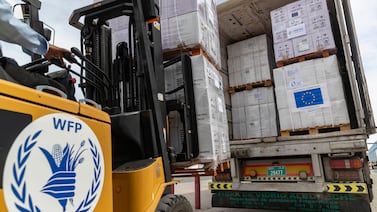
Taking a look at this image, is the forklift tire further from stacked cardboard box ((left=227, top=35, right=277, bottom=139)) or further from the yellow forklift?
stacked cardboard box ((left=227, top=35, right=277, bottom=139))

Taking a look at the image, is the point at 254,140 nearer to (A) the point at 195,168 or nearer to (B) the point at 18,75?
(A) the point at 195,168

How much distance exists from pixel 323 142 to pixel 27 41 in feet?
11.4

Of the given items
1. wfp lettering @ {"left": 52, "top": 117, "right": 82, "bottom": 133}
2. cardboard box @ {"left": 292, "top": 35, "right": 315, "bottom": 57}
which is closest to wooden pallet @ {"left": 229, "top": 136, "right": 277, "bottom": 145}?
cardboard box @ {"left": 292, "top": 35, "right": 315, "bottom": 57}

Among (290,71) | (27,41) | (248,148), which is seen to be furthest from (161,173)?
(290,71)

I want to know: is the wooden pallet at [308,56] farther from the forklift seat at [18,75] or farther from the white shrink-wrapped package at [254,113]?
the forklift seat at [18,75]

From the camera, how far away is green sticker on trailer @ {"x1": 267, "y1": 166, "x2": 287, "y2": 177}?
4226 millimetres

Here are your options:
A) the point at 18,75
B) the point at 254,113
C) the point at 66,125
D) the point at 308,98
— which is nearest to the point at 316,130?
the point at 308,98

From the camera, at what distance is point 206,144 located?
2.89 meters

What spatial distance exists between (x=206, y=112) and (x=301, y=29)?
2.25 metres

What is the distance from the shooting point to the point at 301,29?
4328mm

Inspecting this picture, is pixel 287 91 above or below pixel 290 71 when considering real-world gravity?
below

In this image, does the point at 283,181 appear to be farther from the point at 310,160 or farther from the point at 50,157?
the point at 50,157

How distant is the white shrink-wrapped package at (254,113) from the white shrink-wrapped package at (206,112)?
164 centimetres

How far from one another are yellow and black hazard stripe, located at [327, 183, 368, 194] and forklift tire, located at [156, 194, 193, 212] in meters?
2.16
